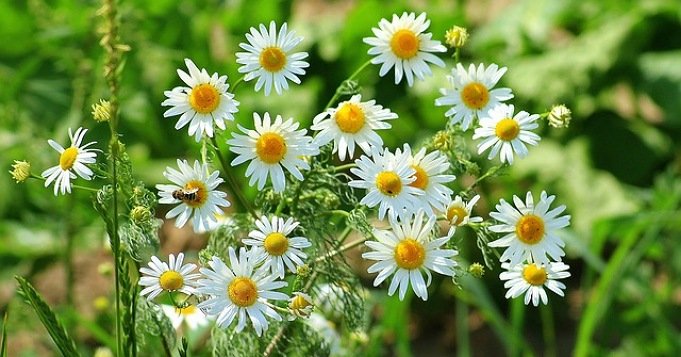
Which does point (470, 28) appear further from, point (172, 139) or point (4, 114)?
point (4, 114)

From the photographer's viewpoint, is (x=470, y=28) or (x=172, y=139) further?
(x=470, y=28)

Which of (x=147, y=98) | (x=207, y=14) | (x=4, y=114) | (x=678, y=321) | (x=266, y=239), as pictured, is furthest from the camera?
(x=207, y=14)

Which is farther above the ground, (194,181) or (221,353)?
(194,181)

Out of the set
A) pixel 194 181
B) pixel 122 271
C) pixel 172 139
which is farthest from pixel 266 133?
pixel 172 139

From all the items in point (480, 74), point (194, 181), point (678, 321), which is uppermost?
point (678, 321)

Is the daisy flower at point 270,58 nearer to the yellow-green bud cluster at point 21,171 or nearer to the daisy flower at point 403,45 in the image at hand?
the daisy flower at point 403,45

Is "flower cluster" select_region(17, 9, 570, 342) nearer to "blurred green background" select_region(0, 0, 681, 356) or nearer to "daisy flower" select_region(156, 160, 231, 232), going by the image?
"daisy flower" select_region(156, 160, 231, 232)

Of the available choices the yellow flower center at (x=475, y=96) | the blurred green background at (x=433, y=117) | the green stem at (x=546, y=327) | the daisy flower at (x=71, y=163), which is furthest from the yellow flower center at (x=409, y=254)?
the green stem at (x=546, y=327)

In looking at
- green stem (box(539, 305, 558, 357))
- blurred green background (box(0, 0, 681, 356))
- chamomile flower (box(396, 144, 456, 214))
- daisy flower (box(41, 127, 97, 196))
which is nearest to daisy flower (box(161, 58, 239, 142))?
daisy flower (box(41, 127, 97, 196))
